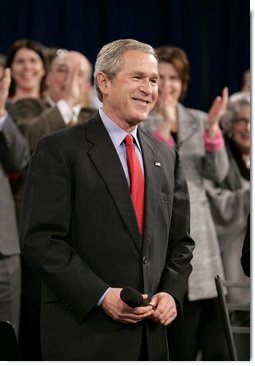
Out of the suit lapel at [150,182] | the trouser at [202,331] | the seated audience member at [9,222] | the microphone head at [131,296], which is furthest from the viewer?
the trouser at [202,331]

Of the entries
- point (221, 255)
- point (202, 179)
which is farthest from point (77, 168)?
point (221, 255)

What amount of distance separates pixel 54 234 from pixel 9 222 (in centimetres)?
134

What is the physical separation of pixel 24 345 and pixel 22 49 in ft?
4.99

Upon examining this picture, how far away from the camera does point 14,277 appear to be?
146 inches

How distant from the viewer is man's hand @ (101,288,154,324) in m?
2.37

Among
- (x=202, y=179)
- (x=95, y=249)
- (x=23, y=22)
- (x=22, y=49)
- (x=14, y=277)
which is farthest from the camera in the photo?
(x=23, y=22)

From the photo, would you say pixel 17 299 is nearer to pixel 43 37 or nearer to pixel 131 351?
pixel 131 351

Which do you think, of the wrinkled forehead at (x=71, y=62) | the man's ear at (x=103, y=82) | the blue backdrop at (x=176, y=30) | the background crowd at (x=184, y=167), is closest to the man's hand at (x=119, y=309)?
the man's ear at (x=103, y=82)

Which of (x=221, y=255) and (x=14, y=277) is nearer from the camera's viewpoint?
(x=14, y=277)

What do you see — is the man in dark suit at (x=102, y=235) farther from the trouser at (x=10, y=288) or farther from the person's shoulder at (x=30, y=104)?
the person's shoulder at (x=30, y=104)

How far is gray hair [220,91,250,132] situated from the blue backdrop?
7.97 feet

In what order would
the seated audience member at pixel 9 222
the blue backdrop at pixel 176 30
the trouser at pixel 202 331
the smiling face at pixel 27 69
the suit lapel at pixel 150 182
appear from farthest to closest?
1. the blue backdrop at pixel 176 30
2. the smiling face at pixel 27 69
3. the trouser at pixel 202 331
4. the seated audience member at pixel 9 222
5. the suit lapel at pixel 150 182

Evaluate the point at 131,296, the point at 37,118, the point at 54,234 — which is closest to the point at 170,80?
the point at 37,118

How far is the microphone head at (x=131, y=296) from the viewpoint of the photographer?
2266 mm
